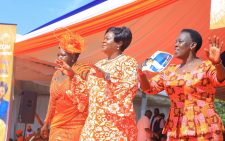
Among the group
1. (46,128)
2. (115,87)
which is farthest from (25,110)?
(115,87)

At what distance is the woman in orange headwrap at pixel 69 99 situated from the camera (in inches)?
160

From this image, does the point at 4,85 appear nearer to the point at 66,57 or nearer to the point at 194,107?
the point at 66,57

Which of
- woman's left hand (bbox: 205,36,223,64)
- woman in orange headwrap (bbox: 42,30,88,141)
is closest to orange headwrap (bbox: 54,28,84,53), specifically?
woman in orange headwrap (bbox: 42,30,88,141)

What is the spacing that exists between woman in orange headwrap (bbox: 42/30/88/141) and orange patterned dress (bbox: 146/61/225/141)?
106 centimetres

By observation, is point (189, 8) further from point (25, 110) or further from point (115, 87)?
point (25, 110)

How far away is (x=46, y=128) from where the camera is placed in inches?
172

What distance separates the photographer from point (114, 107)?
3.37 meters

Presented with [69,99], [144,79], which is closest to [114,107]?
[144,79]

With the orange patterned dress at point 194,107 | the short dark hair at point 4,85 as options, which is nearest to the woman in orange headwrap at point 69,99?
the orange patterned dress at point 194,107

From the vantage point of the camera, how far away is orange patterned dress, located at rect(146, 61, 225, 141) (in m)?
3.10

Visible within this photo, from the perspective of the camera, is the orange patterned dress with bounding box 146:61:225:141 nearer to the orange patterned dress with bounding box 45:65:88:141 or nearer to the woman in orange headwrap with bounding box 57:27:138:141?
the woman in orange headwrap with bounding box 57:27:138:141

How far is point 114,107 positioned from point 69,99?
852mm

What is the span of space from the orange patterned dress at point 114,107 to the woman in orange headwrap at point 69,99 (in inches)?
25.3

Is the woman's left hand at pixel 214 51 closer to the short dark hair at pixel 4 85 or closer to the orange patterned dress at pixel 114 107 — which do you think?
the orange patterned dress at pixel 114 107
